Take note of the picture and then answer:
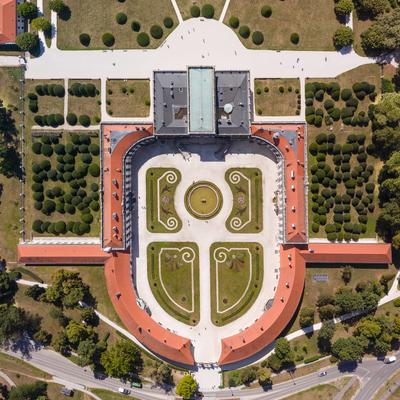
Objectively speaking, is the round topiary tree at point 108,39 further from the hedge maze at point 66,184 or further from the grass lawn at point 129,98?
the hedge maze at point 66,184

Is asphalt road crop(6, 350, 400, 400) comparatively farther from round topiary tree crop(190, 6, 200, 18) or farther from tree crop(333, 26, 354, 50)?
round topiary tree crop(190, 6, 200, 18)

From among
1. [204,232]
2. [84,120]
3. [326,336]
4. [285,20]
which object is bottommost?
[326,336]

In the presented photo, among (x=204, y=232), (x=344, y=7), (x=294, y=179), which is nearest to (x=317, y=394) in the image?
(x=204, y=232)

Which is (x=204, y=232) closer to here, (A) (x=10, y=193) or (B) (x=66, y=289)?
(B) (x=66, y=289)

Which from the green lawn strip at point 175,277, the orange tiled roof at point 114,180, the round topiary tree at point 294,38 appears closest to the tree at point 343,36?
the round topiary tree at point 294,38

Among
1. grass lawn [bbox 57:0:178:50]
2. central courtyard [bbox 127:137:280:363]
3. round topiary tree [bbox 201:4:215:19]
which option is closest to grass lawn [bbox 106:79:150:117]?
grass lawn [bbox 57:0:178:50]

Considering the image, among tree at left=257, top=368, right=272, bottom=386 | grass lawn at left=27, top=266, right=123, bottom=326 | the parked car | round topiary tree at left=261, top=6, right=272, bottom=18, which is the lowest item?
the parked car

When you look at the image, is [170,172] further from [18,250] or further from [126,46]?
[18,250]
